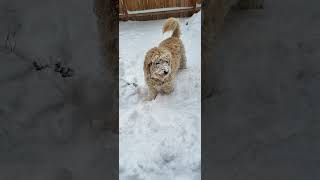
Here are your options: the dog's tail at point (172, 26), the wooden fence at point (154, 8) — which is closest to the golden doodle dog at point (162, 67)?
the dog's tail at point (172, 26)

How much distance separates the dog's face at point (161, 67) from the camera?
222cm

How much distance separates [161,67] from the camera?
7.33 ft

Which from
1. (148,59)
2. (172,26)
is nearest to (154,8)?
(148,59)

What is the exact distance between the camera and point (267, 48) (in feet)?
1.14

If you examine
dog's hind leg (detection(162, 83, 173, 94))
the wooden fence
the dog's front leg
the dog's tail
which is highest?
the wooden fence

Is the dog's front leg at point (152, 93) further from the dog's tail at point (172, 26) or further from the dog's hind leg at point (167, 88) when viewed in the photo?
the dog's tail at point (172, 26)

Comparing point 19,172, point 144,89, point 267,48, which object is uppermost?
point 267,48

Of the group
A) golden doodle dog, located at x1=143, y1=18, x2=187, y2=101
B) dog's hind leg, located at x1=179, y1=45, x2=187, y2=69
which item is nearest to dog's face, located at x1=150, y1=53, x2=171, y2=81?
golden doodle dog, located at x1=143, y1=18, x2=187, y2=101

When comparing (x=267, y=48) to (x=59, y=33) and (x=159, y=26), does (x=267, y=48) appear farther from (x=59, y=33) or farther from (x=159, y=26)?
(x=159, y=26)

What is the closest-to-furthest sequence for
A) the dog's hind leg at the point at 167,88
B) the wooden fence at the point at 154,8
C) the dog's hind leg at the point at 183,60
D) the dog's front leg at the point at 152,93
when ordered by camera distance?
the wooden fence at the point at 154,8, the dog's front leg at the point at 152,93, the dog's hind leg at the point at 167,88, the dog's hind leg at the point at 183,60

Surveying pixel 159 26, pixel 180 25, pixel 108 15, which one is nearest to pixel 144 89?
pixel 159 26

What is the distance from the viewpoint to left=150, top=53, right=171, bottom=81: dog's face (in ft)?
7.27

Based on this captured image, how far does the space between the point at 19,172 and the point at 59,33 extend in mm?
145

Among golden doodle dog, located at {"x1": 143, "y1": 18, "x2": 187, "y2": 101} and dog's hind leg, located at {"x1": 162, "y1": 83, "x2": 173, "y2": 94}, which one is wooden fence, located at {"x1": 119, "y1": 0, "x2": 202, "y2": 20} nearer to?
golden doodle dog, located at {"x1": 143, "y1": 18, "x2": 187, "y2": 101}
